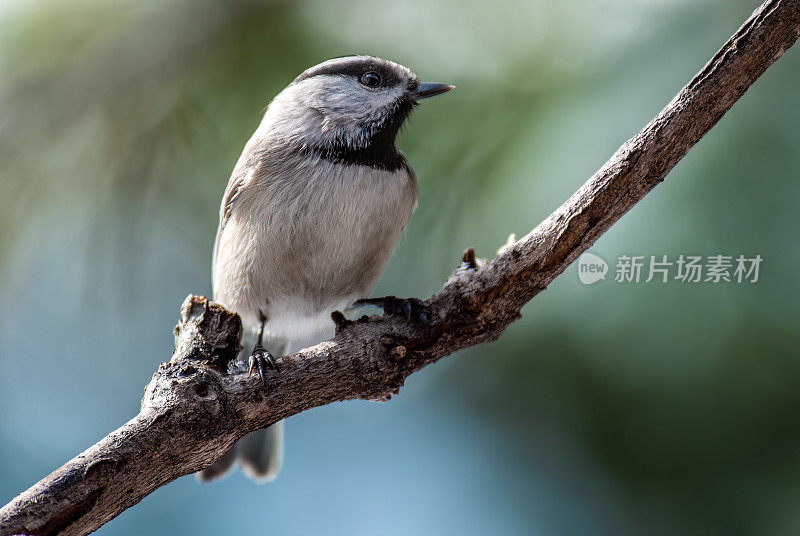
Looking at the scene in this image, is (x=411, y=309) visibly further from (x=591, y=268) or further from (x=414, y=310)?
(x=591, y=268)

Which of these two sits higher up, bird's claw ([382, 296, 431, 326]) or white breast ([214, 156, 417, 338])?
white breast ([214, 156, 417, 338])

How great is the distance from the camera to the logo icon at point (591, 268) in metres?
1.54

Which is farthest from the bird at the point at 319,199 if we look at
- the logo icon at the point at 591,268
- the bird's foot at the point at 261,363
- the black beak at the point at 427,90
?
the logo icon at the point at 591,268

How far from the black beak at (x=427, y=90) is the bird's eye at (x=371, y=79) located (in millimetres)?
78

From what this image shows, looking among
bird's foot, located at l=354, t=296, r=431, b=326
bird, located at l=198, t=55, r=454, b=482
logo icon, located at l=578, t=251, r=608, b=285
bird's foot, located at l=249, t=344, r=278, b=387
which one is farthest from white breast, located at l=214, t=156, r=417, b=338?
logo icon, located at l=578, t=251, r=608, b=285

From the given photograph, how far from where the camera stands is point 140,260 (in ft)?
5.63

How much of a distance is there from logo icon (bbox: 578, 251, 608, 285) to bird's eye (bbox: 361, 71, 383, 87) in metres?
0.62

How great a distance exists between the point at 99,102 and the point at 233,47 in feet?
1.19

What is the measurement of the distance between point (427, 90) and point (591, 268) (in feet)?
1.84

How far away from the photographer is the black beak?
1.51 meters

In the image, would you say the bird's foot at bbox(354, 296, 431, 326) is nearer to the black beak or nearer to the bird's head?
the bird's head

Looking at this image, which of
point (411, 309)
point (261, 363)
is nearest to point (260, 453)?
point (261, 363)

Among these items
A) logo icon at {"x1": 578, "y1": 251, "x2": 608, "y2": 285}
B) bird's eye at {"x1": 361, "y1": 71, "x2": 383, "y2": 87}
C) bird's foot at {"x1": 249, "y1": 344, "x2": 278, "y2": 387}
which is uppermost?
bird's eye at {"x1": 361, "y1": 71, "x2": 383, "y2": 87}

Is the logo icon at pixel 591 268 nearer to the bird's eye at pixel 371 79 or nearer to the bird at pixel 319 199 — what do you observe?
the bird at pixel 319 199
